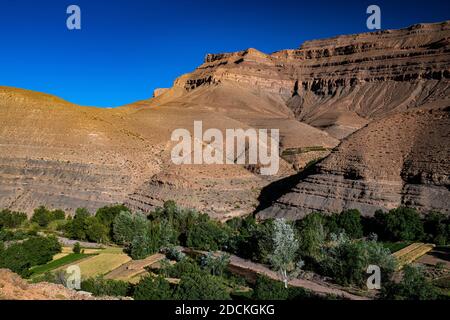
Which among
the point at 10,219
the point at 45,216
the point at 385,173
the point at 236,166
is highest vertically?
the point at 236,166

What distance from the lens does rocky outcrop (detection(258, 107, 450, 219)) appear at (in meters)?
46.6

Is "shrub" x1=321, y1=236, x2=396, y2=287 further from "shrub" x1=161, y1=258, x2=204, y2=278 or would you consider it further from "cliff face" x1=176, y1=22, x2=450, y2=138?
"cliff face" x1=176, y1=22, x2=450, y2=138

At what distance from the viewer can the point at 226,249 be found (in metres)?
42.7

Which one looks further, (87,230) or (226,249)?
(87,230)

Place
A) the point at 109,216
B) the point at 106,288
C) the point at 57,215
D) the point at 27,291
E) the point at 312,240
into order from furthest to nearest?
1. the point at 57,215
2. the point at 109,216
3. the point at 312,240
4. the point at 106,288
5. the point at 27,291

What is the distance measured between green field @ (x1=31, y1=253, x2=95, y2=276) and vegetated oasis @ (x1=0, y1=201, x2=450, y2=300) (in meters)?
0.10

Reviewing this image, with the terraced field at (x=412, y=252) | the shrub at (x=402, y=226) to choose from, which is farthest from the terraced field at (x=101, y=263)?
the shrub at (x=402, y=226)

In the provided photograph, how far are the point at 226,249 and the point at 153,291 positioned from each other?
56.1 ft

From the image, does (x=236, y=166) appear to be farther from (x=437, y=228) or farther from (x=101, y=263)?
(x=437, y=228)

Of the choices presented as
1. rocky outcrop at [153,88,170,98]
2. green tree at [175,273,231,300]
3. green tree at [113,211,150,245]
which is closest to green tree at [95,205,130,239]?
green tree at [113,211,150,245]

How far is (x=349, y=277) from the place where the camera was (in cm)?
3161

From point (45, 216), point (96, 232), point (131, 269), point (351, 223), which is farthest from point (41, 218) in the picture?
point (351, 223)
